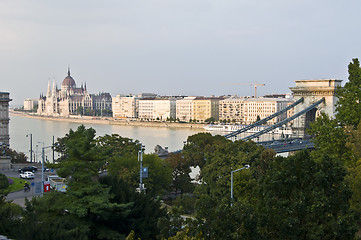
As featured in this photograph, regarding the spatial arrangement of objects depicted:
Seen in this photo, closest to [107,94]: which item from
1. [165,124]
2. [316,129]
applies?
[165,124]

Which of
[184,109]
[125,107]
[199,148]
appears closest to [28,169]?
[199,148]

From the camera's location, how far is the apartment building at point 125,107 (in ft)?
425

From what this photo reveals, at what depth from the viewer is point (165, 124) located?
9506 centimetres

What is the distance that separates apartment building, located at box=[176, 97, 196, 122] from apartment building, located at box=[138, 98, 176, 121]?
2010 millimetres

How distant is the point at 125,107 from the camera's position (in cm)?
13175

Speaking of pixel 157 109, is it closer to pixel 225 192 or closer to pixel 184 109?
pixel 184 109

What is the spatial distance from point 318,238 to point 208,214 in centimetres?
184

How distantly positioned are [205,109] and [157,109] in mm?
15618

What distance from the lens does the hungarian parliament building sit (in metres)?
150

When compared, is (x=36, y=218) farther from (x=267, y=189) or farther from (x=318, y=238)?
(x=318, y=238)

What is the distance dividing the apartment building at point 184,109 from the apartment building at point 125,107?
16.6 metres

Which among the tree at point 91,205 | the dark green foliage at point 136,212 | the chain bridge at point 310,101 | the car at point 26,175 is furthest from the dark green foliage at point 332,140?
the car at point 26,175

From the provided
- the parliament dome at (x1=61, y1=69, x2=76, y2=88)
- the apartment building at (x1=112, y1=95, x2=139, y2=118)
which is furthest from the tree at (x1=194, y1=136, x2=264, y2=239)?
the parliament dome at (x1=61, y1=69, x2=76, y2=88)

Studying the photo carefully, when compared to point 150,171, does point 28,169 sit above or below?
below
